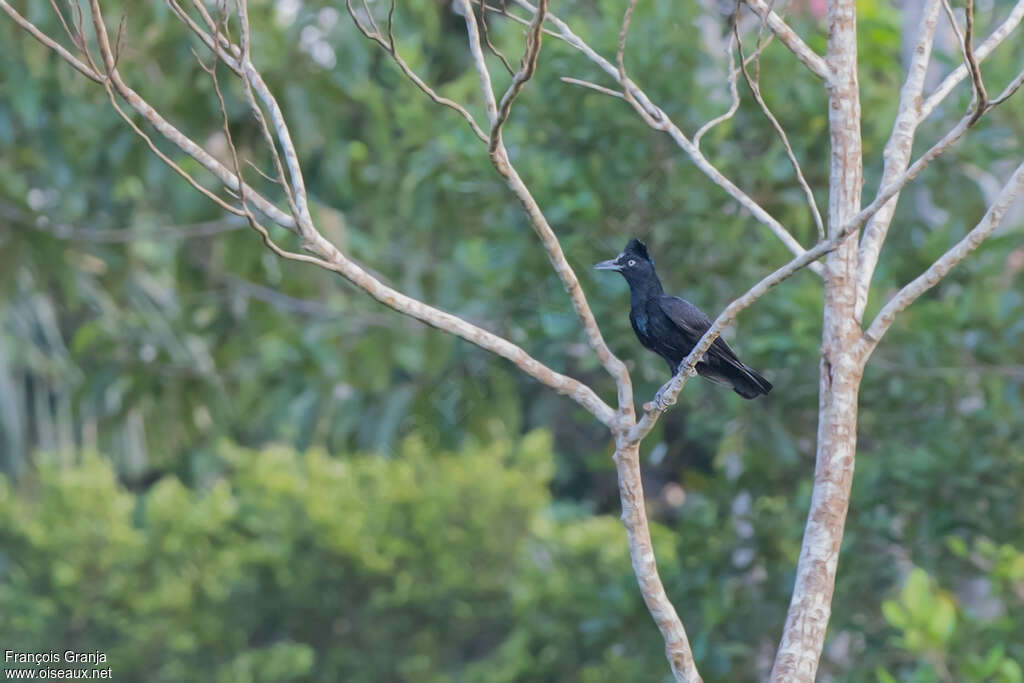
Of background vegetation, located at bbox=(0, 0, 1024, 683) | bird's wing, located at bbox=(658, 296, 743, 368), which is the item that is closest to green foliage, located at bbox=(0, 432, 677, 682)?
background vegetation, located at bbox=(0, 0, 1024, 683)

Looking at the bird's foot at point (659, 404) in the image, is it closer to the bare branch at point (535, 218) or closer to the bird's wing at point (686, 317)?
the bare branch at point (535, 218)

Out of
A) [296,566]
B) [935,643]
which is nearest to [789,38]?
[935,643]

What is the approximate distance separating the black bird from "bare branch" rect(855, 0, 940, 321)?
705 mm

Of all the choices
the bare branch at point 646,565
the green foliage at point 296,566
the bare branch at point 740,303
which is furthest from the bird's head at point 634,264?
the green foliage at point 296,566

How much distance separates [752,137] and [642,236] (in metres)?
0.80

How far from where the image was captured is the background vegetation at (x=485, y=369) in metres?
6.55

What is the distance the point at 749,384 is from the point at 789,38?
131 centimetres

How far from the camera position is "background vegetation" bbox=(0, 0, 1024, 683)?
655 centimetres

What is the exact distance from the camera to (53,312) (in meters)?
12.6

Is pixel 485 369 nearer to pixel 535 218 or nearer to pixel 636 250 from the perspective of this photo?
pixel 636 250

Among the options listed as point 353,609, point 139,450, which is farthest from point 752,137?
point 139,450

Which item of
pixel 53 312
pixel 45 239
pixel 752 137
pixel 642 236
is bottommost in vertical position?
pixel 642 236

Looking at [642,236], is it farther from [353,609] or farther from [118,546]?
[118,546]

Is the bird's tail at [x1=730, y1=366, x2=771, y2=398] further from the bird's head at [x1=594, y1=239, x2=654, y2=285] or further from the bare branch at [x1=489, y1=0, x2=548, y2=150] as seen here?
the bare branch at [x1=489, y1=0, x2=548, y2=150]
